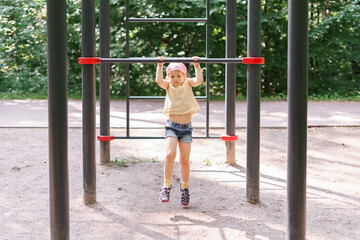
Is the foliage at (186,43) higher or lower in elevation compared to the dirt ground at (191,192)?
higher

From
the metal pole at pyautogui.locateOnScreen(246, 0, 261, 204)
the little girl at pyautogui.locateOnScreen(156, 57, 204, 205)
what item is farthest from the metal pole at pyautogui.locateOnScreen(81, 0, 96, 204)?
the metal pole at pyautogui.locateOnScreen(246, 0, 261, 204)

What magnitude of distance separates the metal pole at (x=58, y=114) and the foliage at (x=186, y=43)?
7.60 meters

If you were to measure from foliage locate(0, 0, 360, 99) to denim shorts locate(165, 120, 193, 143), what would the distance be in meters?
6.19

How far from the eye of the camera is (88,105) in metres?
4.08

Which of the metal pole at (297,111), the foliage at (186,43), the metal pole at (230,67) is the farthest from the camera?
the foliage at (186,43)

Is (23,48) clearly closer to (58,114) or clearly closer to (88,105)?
(88,105)

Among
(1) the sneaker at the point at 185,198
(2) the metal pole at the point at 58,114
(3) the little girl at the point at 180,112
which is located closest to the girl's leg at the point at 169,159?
(3) the little girl at the point at 180,112

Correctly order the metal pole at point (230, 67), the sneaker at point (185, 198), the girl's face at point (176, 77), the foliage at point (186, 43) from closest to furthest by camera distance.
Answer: the sneaker at point (185, 198) < the girl's face at point (176, 77) < the metal pole at point (230, 67) < the foliage at point (186, 43)

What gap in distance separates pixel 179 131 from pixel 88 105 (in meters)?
0.71

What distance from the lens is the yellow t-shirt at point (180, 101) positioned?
13.5 ft

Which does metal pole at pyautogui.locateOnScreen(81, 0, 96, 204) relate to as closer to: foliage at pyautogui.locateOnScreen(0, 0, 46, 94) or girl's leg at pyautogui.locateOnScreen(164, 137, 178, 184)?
girl's leg at pyautogui.locateOnScreen(164, 137, 178, 184)

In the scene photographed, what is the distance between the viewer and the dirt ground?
351 cm

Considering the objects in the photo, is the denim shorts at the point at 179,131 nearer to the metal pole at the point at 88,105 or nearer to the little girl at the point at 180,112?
the little girl at the point at 180,112

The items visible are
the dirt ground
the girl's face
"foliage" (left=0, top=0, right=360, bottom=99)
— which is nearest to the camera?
the dirt ground
